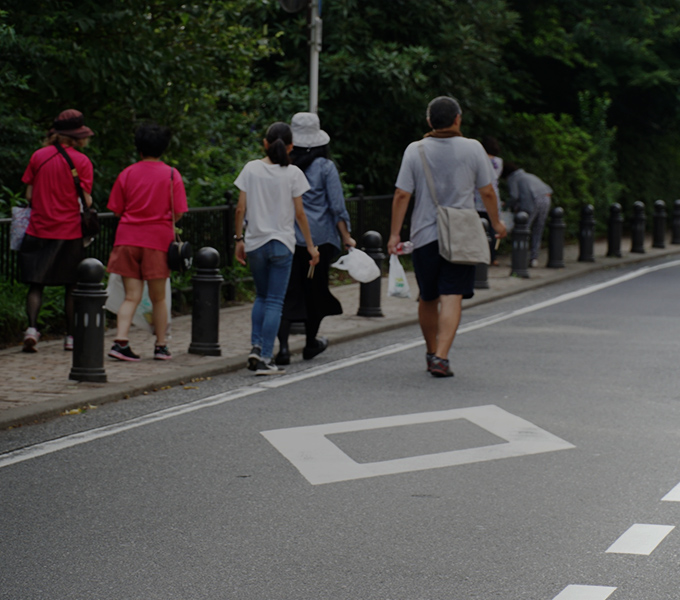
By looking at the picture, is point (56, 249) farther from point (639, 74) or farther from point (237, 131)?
point (639, 74)

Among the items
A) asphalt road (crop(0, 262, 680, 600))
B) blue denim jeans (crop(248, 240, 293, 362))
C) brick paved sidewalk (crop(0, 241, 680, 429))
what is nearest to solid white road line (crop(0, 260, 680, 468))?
asphalt road (crop(0, 262, 680, 600))

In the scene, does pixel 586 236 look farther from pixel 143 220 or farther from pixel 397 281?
pixel 143 220

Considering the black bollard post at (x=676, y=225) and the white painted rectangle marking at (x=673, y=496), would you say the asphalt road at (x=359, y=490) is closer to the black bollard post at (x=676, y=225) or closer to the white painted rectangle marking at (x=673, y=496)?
the white painted rectangle marking at (x=673, y=496)

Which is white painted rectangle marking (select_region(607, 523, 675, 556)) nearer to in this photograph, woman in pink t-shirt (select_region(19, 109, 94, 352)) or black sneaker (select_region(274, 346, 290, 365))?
black sneaker (select_region(274, 346, 290, 365))

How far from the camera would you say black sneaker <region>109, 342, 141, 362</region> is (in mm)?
9547

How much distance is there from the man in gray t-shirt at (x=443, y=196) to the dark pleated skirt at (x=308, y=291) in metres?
0.83

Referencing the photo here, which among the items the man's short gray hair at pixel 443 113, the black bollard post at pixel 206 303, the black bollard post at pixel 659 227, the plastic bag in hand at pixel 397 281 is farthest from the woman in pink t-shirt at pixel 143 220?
the black bollard post at pixel 659 227

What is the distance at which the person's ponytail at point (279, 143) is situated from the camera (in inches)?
356

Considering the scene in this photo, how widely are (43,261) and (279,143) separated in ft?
7.29

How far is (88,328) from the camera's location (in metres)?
8.48

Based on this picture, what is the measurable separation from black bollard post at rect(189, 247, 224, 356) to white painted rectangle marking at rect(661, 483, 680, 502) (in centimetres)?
492

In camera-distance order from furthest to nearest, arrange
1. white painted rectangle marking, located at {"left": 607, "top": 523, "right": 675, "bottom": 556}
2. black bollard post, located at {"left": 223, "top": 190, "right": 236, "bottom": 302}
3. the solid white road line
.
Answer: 1. black bollard post, located at {"left": 223, "top": 190, "right": 236, "bottom": 302}
2. the solid white road line
3. white painted rectangle marking, located at {"left": 607, "top": 523, "right": 675, "bottom": 556}

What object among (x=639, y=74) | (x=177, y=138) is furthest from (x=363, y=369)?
(x=639, y=74)

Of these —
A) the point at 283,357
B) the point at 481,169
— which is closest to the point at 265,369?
the point at 283,357
